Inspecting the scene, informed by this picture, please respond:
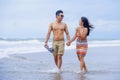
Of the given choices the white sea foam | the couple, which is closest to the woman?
the couple

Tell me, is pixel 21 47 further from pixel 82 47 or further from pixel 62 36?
pixel 82 47

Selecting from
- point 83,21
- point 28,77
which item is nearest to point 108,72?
point 83,21

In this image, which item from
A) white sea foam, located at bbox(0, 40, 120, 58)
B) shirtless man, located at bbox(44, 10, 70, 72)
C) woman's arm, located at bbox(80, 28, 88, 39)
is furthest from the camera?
white sea foam, located at bbox(0, 40, 120, 58)

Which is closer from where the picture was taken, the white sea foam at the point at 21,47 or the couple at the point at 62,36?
the couple at the point at 62,36

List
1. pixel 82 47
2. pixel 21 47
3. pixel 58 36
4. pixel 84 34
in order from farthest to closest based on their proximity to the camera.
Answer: pixel 21 47, pixel 58 36, pixel 82 47, pixel 84 34

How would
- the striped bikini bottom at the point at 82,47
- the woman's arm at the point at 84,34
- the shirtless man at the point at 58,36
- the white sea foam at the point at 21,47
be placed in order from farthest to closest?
the white sea foam at the point at 21,47 < the shirtless man at the point at 58,36 < the striped bikini bottom at the point at 82,47 < the woman's arm at the point at 84,34

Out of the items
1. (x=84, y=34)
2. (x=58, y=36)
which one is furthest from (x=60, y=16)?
(x=84, y=34)

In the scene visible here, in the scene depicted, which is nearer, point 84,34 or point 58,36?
point 84,34

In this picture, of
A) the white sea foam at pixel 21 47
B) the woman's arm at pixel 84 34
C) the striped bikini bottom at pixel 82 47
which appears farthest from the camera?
the white sea foam at pixel 21 47

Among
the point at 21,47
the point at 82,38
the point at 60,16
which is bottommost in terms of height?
the point at 21,47

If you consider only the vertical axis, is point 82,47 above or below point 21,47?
above

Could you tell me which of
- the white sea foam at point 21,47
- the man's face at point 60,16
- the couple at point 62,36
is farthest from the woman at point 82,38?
the white sea foam at point 21,47

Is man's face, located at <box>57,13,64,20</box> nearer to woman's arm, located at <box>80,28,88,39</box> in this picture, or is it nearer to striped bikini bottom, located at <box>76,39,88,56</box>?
woman's arm, located at <box>80,28,88,39</box>

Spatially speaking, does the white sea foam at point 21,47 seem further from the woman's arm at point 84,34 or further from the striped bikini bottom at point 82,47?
the woman's arm at point 84,34
